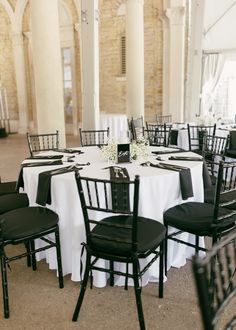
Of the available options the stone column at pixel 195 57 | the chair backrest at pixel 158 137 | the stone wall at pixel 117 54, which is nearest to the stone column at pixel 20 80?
the stone wall at pixel 117 54

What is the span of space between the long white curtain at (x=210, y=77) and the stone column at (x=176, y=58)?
2.23 ft

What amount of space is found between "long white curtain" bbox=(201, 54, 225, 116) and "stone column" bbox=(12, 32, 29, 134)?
702 cm

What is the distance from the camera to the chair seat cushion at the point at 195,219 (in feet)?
7.97

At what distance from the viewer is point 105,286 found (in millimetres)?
2666

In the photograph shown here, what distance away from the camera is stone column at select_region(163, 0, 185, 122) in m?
9.58

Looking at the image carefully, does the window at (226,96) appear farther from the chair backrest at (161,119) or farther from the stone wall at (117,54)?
the chair backrest at (161,119)

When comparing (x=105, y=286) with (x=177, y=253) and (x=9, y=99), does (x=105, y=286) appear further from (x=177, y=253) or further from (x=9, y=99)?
(x=9, y=99)

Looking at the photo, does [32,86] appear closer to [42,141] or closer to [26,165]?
[42,141]

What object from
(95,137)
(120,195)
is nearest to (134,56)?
(95,137)

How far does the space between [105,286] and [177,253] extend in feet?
2.44

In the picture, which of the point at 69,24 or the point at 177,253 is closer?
the point at 177,253

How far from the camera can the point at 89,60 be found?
6.17 m

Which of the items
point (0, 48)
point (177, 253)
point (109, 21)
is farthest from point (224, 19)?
point (0, 48)

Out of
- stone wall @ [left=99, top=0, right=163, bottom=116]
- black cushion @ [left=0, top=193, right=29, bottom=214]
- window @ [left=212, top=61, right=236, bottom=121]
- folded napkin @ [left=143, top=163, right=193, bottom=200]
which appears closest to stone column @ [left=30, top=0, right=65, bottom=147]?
black cushion @ [left=0, top=193, right=29, bottom=214]
